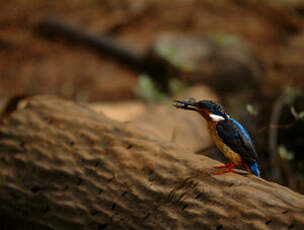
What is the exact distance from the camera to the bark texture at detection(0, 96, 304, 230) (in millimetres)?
1845

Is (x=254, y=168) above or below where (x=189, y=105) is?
below

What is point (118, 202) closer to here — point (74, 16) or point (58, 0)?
point (74, 16)

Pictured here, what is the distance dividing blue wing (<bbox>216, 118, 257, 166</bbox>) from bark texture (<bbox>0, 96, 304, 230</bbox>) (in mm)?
170

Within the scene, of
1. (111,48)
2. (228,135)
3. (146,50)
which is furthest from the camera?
(111,48)

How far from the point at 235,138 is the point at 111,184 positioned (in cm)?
77

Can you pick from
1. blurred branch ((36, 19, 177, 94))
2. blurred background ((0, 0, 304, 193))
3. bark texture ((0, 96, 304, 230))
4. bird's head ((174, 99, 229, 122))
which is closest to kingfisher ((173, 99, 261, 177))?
bird's head ((174, 99, 229, 122))

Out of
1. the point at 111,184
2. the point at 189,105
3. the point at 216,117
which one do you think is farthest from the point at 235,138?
the point at 111,184

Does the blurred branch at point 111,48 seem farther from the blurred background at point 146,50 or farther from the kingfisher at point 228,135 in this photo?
the kingfisher at point 228,135

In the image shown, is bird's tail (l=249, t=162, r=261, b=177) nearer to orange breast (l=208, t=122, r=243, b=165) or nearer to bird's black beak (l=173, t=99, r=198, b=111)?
orange breast (l=208, t=122, r=243, b=165)

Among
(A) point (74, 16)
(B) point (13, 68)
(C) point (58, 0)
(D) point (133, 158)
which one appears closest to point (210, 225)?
(D) point (133, 158)

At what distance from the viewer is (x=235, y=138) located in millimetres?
1842

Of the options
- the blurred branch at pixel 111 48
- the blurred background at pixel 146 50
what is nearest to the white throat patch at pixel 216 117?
the blurred background at pixel 146 50

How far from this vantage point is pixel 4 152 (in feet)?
8.20

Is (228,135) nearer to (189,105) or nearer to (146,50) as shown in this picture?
(189,105)
